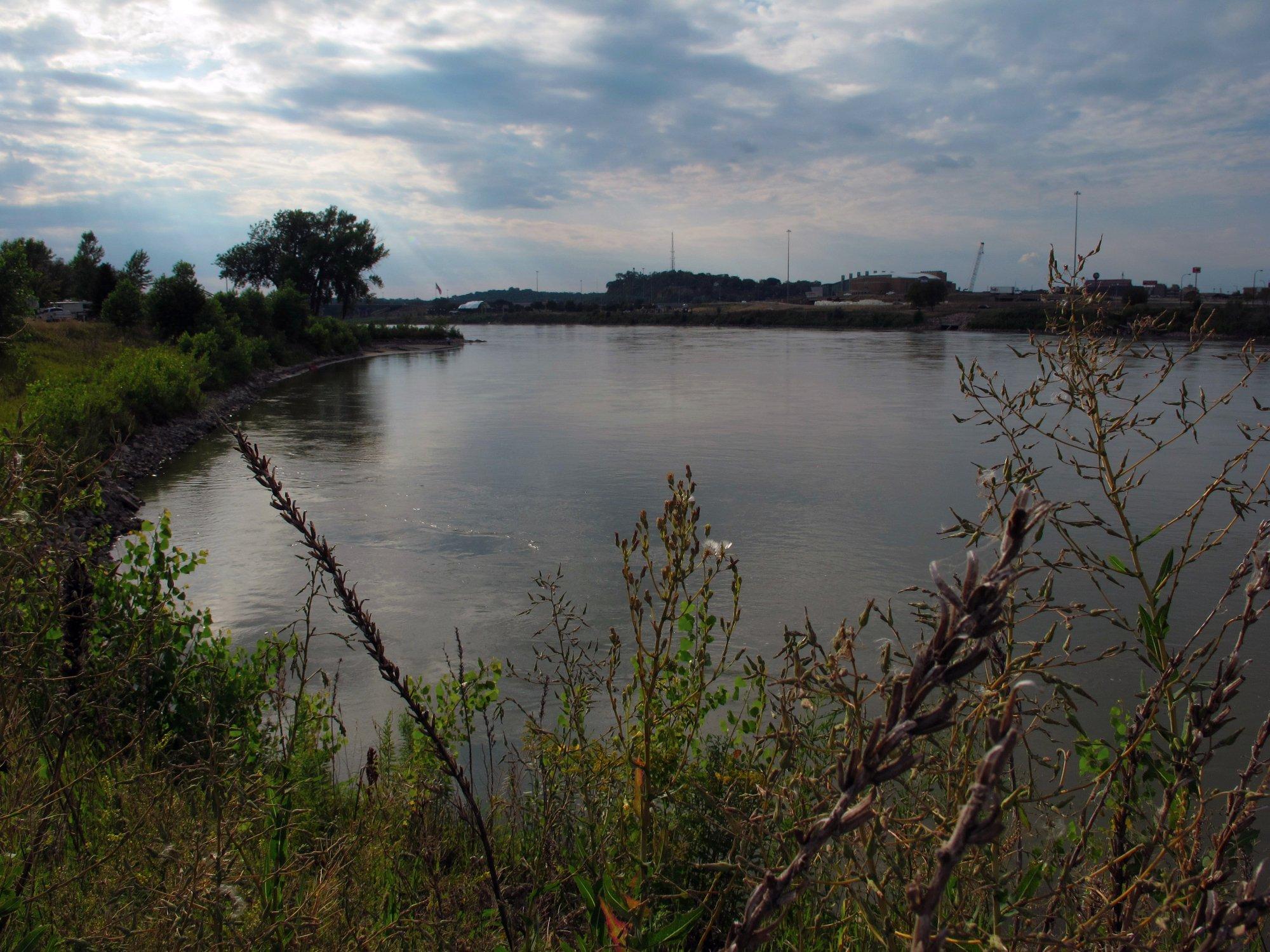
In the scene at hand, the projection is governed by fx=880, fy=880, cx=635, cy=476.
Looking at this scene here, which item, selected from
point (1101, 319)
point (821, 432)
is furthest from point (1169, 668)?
point (821, 432)

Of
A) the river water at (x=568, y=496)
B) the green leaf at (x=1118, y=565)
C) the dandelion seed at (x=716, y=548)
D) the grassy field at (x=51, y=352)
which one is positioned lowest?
the river water at (x=568, y=496)

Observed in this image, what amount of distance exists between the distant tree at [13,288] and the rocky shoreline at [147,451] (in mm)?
4226

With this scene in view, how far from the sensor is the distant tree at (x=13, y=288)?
1922 cm

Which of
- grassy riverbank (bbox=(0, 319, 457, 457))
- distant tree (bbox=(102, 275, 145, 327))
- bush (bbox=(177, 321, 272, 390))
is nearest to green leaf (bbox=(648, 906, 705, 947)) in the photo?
grassy riverbank (bbox=(0, 319, 457, 457))

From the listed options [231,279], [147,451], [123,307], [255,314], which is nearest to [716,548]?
[147,451]

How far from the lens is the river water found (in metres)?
8.08

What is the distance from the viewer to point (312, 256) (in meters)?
64.0

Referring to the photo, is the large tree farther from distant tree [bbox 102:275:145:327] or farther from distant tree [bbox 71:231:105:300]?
distant tree [bbox 102:275:145:327]

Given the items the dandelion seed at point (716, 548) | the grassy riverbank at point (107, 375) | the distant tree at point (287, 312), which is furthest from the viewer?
the distant tree at point (287, 312)

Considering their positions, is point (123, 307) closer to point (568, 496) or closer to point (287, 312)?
point (287, 312)

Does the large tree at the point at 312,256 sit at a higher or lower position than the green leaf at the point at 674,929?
higher

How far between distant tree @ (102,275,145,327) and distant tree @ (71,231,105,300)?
45.8ft

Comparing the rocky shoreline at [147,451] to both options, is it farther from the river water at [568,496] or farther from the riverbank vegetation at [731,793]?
the riverbank vegetation at [731,793]

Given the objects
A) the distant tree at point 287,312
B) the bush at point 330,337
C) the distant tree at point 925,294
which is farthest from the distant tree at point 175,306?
the distant tree at point 925,294
